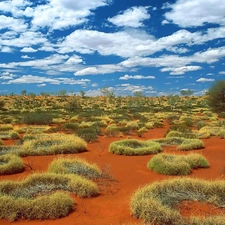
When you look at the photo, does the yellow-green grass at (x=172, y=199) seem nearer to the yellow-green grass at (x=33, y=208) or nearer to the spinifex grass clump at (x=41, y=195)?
the spinifex grass clump at (x=41, y=195)

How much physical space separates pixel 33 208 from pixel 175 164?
21.4 feet

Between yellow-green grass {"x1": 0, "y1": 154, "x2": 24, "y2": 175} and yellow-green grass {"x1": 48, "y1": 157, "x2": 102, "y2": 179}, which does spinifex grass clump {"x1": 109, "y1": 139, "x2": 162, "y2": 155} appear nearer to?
yellow-green grass {"x1": 48, "y1": 157, "x2": 102, "y2": 179}

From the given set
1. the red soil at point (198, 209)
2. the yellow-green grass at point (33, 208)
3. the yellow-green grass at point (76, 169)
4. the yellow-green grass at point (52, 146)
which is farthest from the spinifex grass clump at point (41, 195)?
the yellow-green grass at point (52, 146)

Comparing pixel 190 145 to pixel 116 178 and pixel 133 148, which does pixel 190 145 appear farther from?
pixel 116 178

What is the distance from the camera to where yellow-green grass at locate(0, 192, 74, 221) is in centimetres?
708

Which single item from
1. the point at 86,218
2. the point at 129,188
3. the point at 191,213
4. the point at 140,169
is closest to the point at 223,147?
the point at 140,169

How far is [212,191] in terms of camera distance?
8414 millimetres

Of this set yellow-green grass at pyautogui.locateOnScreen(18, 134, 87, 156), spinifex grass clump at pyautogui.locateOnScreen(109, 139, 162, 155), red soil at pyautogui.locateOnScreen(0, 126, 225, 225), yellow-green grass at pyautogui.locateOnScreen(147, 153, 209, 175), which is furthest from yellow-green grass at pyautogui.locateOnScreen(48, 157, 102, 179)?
spinifex grass clump at pyautogui.locateOnScreen(109, 139, 162, 155)

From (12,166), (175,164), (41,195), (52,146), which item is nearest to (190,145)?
(175,164)

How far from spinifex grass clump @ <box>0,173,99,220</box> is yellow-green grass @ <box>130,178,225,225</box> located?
172 centimetres

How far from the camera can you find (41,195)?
8.16 m

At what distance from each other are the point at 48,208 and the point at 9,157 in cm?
669

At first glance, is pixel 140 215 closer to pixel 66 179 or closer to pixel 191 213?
pixel 191 213

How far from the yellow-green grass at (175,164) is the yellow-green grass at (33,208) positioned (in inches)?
212
